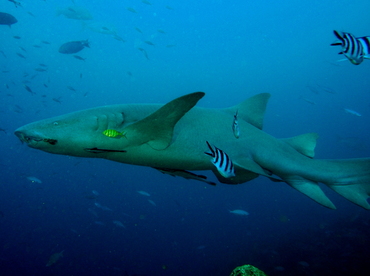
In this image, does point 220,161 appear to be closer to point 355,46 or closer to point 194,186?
point 355,46

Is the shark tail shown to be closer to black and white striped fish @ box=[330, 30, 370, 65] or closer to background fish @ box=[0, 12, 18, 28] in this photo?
black and white striped fish @ box=[330, 30, 370, 65]

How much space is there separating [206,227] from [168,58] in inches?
4118

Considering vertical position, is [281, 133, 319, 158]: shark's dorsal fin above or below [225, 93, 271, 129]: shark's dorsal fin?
below

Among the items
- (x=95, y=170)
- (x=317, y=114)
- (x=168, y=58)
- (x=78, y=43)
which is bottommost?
(x=95, y=170)

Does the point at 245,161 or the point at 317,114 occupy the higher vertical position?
the point at 245,161

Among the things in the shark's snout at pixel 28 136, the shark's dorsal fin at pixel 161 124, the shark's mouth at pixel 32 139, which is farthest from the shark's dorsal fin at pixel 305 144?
the shark's snout at pixel 28 136

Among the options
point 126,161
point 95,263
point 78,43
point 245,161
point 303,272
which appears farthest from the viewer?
point 95,263

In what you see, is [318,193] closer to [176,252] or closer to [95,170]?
[176,252]

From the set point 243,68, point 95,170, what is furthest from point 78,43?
point 243,68

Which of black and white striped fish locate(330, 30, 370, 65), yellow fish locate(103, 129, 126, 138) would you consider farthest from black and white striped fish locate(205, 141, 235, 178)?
black and white striped fish locate(330, 30, 370, 65)

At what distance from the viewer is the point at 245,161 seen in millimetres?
2953

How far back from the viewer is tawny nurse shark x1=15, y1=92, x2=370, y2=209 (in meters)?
2.21

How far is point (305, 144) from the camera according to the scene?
3.72 meters

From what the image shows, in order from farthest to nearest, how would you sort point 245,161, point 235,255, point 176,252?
1. point 176,252
2. point 235,255
3. point 245,161
